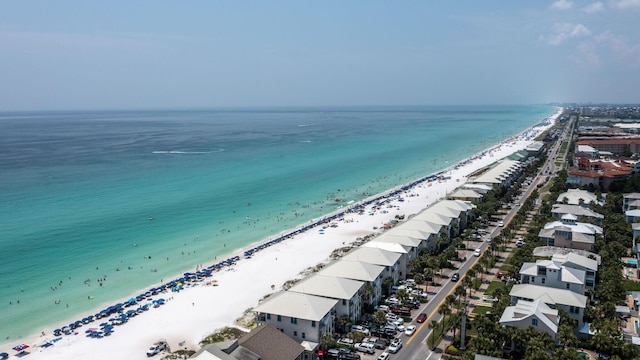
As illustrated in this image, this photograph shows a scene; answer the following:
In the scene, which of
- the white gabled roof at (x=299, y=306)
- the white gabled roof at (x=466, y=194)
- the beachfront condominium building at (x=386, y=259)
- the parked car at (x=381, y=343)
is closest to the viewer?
the parked car at (x=381, y=343)

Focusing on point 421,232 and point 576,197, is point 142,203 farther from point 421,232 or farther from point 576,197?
point 576,197

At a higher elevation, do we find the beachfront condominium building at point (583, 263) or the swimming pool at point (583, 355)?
the beachfront condominium building at point (583, 263)

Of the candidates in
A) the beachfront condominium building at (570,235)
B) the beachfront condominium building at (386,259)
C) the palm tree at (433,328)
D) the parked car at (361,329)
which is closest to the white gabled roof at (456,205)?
the beachfront condominium building at (570,235)

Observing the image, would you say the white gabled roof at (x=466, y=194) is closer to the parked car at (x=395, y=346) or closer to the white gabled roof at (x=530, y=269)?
the white gabled roof at (x=530, y=269)

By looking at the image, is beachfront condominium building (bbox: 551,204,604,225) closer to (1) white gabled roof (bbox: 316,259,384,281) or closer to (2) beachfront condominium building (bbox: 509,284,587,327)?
(2) beachfront condominium building (bbox: 509,284,587,327)

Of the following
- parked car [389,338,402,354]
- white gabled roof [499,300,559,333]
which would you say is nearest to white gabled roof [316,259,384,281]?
parked car [389,338,402,354]

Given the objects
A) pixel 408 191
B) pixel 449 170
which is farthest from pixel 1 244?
pixel 449 170

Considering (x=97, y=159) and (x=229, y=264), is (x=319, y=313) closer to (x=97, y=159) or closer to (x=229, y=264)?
(x=229, y=264)
